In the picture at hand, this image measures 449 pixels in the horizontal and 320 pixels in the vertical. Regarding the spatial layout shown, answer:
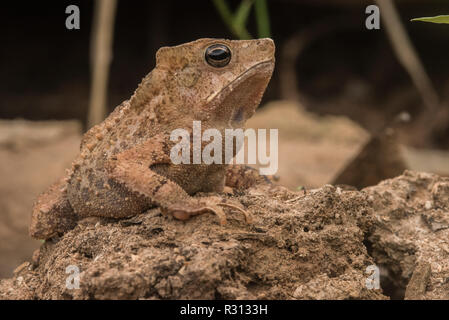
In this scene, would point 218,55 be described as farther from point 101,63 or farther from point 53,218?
point 101,63

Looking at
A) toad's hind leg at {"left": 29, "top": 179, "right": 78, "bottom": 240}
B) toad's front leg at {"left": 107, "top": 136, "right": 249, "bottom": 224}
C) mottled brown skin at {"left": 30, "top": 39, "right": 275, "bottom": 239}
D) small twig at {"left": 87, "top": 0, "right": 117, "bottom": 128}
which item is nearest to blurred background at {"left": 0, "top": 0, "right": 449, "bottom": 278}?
small twig at {"left": 87, "top": 0, "right": 117, "bottom": 128}

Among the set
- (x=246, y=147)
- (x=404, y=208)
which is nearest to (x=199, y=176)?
(x=404, y=208)

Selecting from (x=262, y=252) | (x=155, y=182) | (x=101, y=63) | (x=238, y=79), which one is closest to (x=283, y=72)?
(x=101, y=63)

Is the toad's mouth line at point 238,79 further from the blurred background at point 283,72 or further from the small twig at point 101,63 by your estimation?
the blurred background at point 283,72

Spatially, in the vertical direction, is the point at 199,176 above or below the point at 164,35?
below
